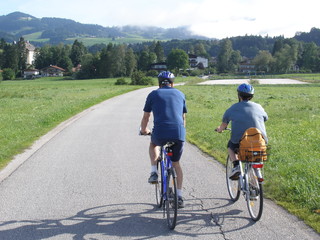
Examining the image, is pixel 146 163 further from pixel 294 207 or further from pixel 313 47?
pixel 313 47

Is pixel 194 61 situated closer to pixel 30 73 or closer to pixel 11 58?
pixel 30 73

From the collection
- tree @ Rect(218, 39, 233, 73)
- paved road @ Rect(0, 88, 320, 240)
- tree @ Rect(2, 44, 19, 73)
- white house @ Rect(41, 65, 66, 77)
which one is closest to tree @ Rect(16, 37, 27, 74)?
tree @ Rect(2, 44, 19, 73)

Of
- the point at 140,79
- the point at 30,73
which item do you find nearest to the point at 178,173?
the point at 140,79

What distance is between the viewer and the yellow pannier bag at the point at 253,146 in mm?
4797

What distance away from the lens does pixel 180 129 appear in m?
4.82

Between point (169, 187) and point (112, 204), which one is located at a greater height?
point (169, 187)

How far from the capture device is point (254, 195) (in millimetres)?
4848

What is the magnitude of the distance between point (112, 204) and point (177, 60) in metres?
137

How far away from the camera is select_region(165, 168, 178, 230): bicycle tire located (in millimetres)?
4504

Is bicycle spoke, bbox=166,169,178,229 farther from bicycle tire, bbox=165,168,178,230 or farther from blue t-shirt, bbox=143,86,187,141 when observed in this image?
blue t-shirt, bbox=143,86,187,141

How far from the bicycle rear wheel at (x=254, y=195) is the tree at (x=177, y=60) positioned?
13544 centimetres

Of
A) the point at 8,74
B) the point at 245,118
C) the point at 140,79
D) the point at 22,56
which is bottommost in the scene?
the point at 140,79

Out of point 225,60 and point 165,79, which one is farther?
→ point 225,60

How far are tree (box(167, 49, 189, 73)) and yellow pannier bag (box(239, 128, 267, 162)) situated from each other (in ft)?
444
